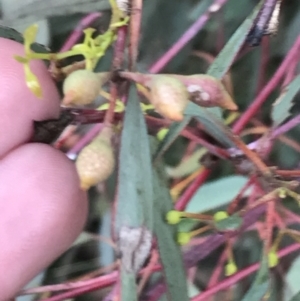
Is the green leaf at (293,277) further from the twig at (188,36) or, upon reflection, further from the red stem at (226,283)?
the twig at (188,36)

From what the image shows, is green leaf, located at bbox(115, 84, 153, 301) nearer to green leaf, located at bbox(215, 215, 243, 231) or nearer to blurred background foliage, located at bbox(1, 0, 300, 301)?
green leaf, located at bbox(215, 215, 243, 231)

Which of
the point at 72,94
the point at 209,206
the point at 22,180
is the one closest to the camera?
the point at 72,94

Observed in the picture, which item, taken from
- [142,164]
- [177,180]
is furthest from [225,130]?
[177,180]

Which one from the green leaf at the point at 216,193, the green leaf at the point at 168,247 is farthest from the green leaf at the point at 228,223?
the green leaf at the point at 216,193

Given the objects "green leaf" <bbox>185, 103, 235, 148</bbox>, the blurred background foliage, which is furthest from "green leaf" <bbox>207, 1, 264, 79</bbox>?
the blurred background foliage

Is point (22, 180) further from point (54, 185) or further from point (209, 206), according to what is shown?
point (209, 206)
